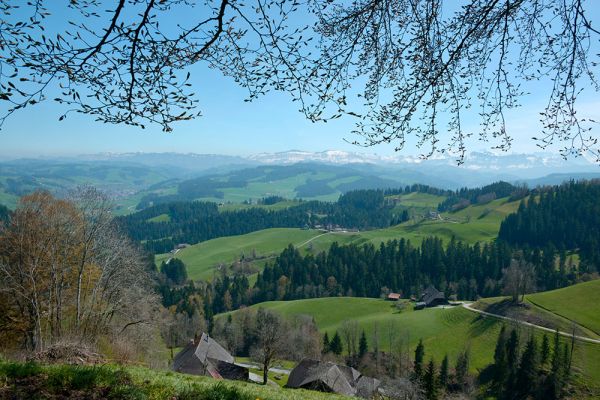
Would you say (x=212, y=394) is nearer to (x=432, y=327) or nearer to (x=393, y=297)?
(x=432, y=327)

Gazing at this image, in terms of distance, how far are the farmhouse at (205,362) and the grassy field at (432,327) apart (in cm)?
2906

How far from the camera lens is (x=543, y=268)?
85.0 metres

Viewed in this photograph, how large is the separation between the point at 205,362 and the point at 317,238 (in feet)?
371

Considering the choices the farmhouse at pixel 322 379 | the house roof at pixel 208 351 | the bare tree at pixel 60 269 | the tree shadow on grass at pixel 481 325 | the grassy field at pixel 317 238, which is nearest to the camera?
the bare tree at pixel 60 269

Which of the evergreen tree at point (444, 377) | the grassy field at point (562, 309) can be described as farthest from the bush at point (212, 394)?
the grassy field at point (562, 309)

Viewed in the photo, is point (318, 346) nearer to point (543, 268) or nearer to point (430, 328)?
point (430, 328)

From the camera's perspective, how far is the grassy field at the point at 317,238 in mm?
121750

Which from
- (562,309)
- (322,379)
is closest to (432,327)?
(562,309)

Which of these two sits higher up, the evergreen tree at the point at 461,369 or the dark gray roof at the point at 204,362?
the dark gray roof at the point at 204,362

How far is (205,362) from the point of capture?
30.5m

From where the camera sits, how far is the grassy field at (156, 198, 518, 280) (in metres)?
122

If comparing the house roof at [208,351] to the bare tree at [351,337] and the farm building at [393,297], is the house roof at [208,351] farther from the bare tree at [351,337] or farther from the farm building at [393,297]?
the farm building at [393,297]

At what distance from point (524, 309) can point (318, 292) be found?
4187 cm

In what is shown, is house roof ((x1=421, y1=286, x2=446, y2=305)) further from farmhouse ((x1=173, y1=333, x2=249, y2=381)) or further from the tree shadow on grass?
farmhouse ((x1=173, y1=333, x2=249, y2=381))
